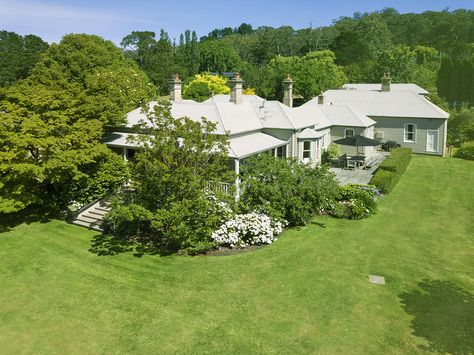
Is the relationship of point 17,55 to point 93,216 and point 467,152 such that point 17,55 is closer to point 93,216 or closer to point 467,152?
point 93,216

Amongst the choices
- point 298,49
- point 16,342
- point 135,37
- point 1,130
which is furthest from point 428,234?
point 298,49

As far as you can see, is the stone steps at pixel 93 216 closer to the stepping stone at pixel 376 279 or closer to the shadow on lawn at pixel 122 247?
the shadow on lawn at pixel 122 247

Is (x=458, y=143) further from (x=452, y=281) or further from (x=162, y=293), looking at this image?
(x=162, y=293)

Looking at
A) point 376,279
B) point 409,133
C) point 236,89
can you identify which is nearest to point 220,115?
point 236,89

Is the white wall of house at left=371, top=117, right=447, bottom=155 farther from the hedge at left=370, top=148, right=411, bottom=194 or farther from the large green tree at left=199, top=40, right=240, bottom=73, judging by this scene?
the large green tree at left=199, top=40, right=240, bottom=73

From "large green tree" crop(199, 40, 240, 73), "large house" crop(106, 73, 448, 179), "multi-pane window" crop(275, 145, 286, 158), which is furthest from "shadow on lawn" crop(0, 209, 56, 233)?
"large green tree" crop(199, 40, 240, 73)

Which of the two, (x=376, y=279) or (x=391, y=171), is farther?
(x=391, y=171)
